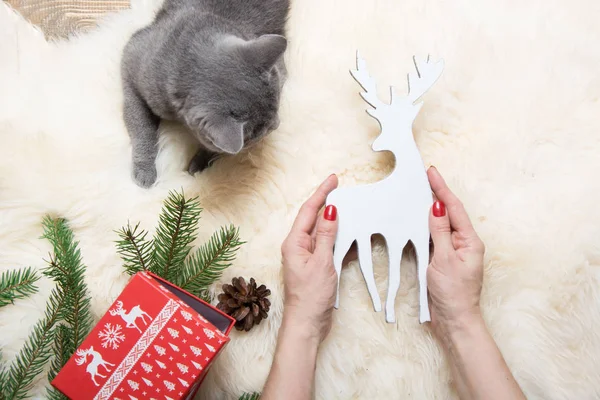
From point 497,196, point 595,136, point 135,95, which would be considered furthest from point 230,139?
point 595,136

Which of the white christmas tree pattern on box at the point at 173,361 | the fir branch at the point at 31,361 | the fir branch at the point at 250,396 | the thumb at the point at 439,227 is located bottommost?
the fir branch at the point at 31,361

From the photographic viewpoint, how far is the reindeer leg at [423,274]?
2.72ft

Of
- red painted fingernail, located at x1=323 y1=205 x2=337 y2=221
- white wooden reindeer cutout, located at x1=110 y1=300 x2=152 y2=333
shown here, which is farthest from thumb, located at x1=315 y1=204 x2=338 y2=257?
white wooden reindeer cutout, located at x1=110 y1=300 x2=152 y2=333

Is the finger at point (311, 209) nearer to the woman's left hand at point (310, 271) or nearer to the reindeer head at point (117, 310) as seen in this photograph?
the woman's left hand at point (310, 271)

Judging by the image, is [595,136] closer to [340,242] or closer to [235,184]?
[340,242]

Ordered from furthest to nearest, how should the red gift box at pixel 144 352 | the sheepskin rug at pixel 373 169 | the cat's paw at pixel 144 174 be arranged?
the cat's paw at pixel 144 174, the sheepskin rug at pixel 373 169, the red gift box at pixel 144 352

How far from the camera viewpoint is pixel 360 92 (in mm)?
879

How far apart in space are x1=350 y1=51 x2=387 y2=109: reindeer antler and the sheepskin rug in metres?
0.07

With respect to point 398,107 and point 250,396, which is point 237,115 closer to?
point 398,107

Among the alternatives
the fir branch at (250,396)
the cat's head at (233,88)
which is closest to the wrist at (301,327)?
the fir branch at (250,396)

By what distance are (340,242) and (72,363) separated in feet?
1.56

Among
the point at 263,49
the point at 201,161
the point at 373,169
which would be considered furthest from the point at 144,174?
the point at 373,169

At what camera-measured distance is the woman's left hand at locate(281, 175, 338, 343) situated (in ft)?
2.68

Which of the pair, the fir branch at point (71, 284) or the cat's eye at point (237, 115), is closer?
the fir branch at point (71, 284)
